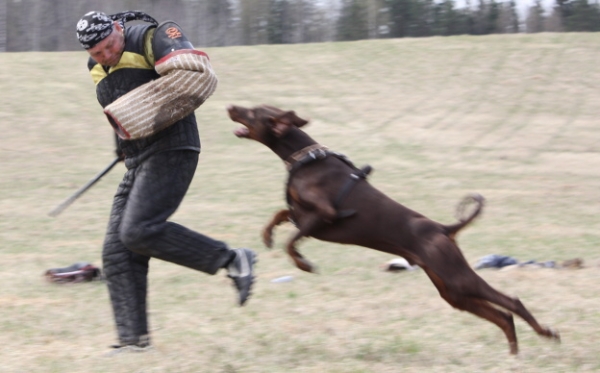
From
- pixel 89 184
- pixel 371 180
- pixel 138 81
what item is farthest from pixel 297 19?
pixel 138 81

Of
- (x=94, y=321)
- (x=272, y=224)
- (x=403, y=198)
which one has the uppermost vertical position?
(x=272, y=224)

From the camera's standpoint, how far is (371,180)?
1378 cm

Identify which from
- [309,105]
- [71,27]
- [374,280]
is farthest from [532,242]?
[71,27]

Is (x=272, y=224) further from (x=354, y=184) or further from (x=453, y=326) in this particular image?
(x=453, y=326)

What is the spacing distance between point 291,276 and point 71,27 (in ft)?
135

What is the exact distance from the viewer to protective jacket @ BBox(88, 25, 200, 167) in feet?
14.5

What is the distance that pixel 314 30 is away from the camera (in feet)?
141

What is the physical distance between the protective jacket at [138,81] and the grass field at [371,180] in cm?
111

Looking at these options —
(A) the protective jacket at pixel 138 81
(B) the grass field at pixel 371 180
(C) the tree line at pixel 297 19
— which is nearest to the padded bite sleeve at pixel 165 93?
(A) the protective jacket at pixel 138 81

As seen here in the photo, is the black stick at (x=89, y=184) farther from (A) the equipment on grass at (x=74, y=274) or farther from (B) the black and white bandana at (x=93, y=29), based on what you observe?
(A) the equipment on grass at (x=74, y=274)

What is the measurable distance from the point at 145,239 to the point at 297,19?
4052cm

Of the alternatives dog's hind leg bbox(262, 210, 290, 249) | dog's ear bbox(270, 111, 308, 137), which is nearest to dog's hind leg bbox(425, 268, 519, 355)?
dog's hind leg bbox(262, 210, 290, 249)

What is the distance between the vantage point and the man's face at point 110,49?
4.30m

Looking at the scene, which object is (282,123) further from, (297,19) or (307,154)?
(297,19)
